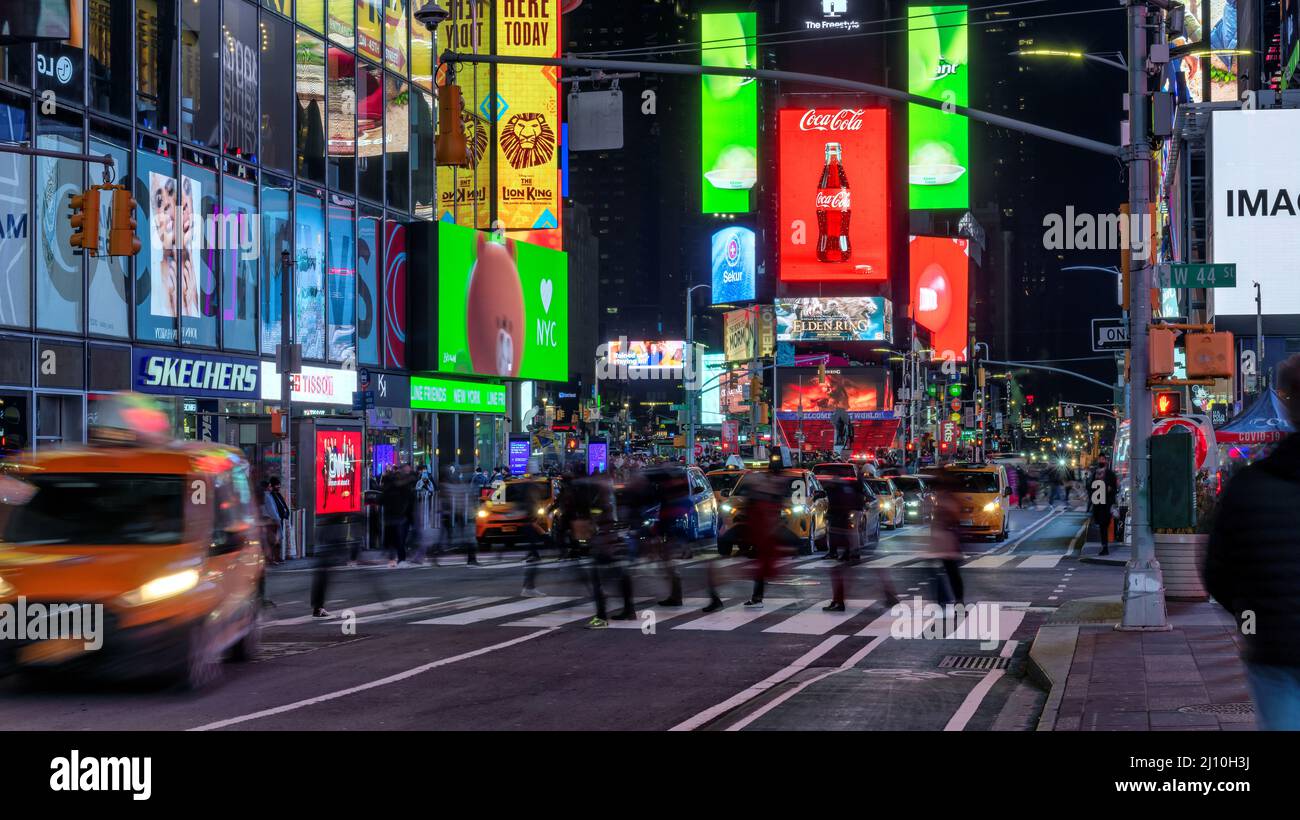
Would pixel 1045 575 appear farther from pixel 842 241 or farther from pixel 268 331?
pixel 842 241

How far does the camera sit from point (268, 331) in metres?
36.2

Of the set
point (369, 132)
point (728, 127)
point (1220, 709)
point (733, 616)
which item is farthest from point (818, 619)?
point (728, 127)

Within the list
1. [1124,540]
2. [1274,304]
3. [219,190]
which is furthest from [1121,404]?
[219,190]

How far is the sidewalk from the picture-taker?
974 centimetres

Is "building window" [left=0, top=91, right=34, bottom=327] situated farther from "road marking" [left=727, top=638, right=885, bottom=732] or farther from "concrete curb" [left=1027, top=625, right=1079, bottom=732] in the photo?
"concrete curb" [left=1027, top=625, right=1079, bottom=732]

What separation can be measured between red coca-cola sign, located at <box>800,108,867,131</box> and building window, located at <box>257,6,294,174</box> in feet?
308

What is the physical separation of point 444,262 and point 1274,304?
36.5 m

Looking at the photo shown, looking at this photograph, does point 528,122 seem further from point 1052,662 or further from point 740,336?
point 740,336

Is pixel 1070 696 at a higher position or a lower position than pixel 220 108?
lower

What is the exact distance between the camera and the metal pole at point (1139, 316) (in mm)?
15828

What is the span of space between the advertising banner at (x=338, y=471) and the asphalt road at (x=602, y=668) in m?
11.7

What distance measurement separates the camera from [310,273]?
38.9m

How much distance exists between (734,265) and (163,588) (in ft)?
455

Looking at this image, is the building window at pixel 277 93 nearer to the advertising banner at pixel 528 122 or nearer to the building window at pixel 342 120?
the building window at pixel 342 120
